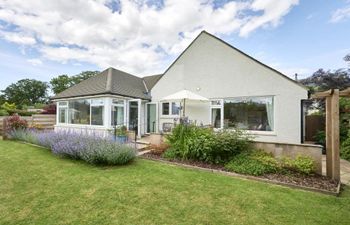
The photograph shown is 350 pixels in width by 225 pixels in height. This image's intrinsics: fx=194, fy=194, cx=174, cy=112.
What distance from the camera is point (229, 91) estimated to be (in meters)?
11.0

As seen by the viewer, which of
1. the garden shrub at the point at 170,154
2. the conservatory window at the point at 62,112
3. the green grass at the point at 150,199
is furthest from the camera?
the conservatory window at the point at 62,112

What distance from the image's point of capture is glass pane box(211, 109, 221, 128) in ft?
37.3

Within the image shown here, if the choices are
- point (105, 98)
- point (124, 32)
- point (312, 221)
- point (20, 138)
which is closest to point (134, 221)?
point (312, 221)

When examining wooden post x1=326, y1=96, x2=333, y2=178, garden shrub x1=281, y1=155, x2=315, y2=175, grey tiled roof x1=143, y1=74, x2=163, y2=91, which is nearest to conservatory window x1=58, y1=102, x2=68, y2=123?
grey tiled roof x1=143, y1=74, x2=163, y2=91

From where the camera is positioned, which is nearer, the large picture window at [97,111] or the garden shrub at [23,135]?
the garden shrub at [23,135]

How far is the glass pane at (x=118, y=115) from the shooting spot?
1222 cm

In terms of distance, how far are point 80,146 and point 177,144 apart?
12.2 feet

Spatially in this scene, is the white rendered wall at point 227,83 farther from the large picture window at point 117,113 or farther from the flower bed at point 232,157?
the flower bed at point 232,157

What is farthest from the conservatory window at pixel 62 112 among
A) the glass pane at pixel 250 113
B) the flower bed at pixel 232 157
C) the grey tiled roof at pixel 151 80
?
the glass pane at pixel 250 113

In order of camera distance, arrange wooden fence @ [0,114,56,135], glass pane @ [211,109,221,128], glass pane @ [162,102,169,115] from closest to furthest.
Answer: glass pane @ [211,109,221,128] < glass pane @ [162,102,169,115] < wooden fence @ [0,114,56,135]

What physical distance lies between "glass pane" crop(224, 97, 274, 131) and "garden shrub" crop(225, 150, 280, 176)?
3.60 m

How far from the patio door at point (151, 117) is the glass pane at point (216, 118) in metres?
4.52

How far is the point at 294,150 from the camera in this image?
20.8ft

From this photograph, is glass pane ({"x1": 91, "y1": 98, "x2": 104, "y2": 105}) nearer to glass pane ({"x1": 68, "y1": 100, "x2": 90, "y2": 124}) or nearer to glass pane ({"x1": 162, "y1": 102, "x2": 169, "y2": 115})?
glass pane ({"x1": 68, "y1": 100, "x2": 90, "y2": 124})
